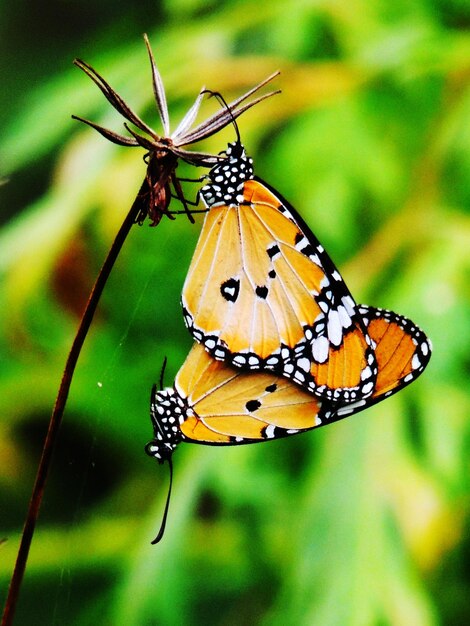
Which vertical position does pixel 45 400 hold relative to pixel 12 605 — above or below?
above

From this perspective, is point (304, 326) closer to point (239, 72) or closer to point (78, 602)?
point (239, 72)

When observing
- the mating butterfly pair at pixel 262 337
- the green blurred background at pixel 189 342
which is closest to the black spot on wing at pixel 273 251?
the mating butterfly pair at pixel 262 337

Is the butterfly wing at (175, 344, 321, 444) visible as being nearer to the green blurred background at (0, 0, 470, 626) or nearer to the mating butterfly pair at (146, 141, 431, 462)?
the mating butterfly pair at (146, 141, 431, 462)

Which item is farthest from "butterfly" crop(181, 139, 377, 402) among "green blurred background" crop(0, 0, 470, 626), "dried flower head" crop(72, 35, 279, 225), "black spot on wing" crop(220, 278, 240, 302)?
"green blurred background" crop(0, 0, 470, 626)

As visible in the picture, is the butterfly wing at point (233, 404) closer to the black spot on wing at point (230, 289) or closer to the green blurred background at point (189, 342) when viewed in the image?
the black spot on wing at point (230, 289)

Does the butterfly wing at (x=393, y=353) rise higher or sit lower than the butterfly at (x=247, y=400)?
higher

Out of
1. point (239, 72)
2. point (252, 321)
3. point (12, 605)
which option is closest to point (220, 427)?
point (252, 321)
